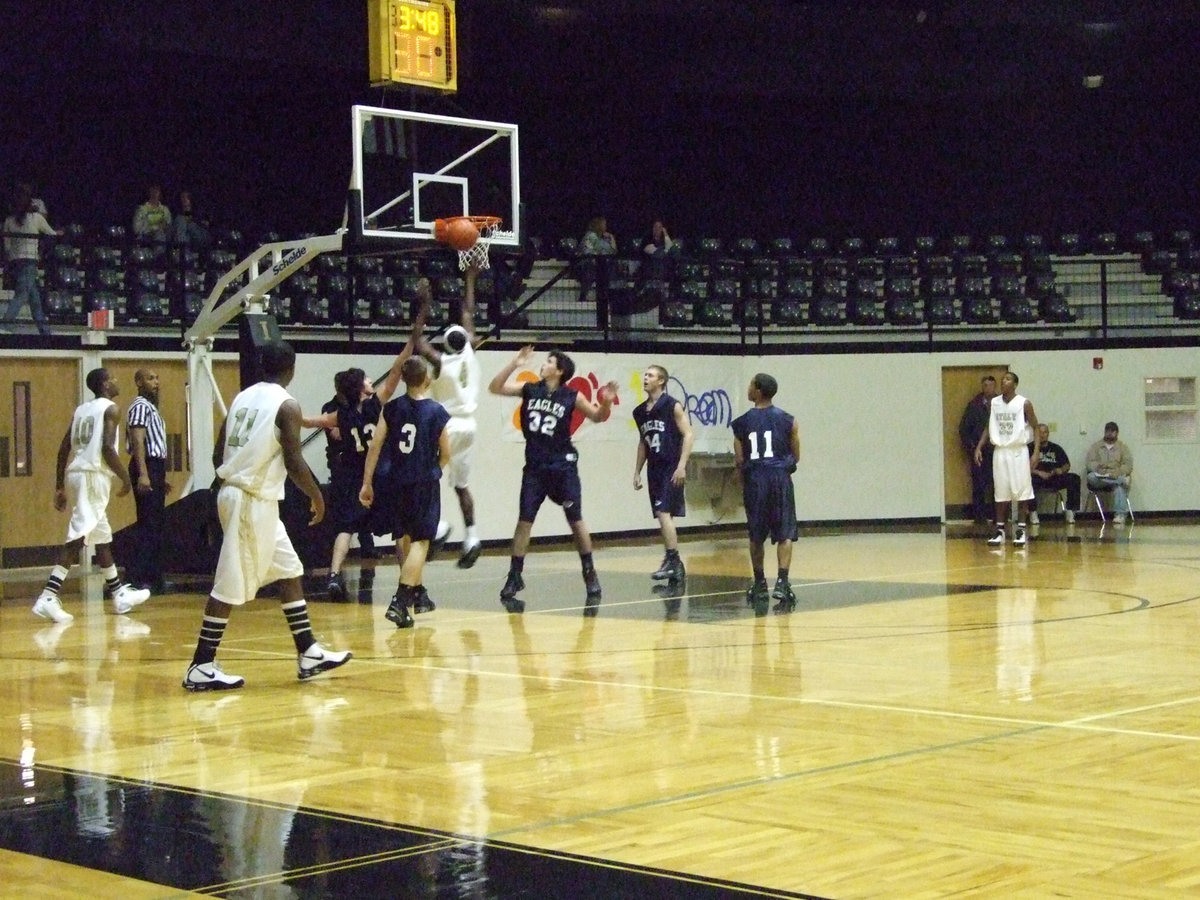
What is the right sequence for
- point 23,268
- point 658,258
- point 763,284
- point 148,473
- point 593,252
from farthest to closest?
point 763,284, point 593,252, point 658,258, point 23,268, point 148,473

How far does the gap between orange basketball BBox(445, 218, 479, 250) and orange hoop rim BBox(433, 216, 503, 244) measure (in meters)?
0.04

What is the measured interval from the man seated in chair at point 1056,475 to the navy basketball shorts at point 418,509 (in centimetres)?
1413

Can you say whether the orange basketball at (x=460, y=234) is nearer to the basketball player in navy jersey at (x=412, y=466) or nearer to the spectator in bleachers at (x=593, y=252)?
the basketball player in navy jersey at (x=412, y=466)

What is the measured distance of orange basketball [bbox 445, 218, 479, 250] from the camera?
48.9 feet

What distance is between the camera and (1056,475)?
80.0 ft

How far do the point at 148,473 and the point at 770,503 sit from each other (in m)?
5.82

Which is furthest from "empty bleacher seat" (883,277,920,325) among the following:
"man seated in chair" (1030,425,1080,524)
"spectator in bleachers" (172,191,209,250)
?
"spectator in bleachers" (172,191,209,250)

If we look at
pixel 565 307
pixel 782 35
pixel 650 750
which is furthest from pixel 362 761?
pixel 782 35

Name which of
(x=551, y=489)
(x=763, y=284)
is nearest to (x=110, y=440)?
(x=551, y=489)

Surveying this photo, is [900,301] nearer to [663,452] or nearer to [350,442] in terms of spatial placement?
[663,452]

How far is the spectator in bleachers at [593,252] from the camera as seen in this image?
2384cm

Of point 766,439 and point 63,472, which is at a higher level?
point 766,439

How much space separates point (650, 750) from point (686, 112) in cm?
2393

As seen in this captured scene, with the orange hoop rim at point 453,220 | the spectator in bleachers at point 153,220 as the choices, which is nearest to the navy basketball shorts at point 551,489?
the orange hoop rim at point 453,220
